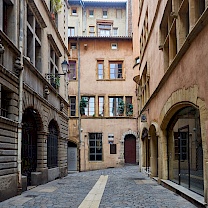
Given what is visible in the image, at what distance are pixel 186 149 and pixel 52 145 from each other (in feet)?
29.2

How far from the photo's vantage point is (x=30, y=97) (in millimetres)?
13836

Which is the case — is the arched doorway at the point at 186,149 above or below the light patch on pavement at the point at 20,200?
above

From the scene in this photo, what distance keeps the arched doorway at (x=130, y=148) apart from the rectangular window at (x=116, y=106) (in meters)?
2.09

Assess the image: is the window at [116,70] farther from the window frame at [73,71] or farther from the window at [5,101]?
the window at [5,101]

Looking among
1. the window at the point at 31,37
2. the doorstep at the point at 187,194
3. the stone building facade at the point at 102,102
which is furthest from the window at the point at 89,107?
the doorstep at the point at 187,194

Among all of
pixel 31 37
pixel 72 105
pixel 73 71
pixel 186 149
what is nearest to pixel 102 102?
pixel 72 105

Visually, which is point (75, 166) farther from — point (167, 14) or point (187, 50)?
point (187, 50)

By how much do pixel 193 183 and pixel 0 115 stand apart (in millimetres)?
5566

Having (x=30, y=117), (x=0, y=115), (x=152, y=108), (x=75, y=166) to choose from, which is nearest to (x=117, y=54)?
(x=75, y=166)

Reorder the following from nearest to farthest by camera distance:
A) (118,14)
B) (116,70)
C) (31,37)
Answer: (31,37), (116,70), (118,14)

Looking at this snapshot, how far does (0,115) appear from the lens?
1105 centimetres

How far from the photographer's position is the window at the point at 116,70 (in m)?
33.4

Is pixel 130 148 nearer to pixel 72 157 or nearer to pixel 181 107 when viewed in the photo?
pixel 72 157

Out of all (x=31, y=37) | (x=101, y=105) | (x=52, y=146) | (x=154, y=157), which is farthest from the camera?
(x=101, y=105)
